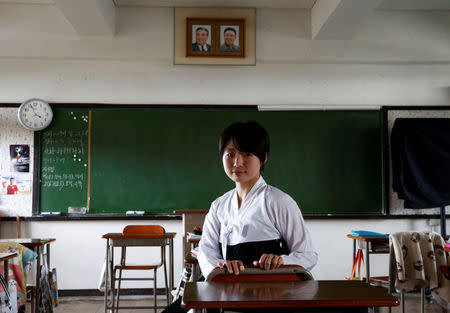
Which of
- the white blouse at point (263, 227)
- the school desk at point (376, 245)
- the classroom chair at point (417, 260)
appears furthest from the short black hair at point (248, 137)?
the school desk at point (376, 245)

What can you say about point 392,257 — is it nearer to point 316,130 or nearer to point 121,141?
point 316,130

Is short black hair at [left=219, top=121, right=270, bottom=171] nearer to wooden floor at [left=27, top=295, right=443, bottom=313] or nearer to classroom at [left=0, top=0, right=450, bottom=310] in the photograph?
wooden floor at [left=27, top=295, right=443, bottom=313]

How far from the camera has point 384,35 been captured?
190 inches

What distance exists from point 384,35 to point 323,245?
243 centimetres

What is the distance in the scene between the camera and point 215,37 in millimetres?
4656

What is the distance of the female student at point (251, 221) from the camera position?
1.43m

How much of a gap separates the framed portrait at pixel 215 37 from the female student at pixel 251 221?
330 centimetres

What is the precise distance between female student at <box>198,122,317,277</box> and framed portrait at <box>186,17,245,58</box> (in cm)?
330

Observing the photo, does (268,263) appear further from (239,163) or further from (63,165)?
(63,165)

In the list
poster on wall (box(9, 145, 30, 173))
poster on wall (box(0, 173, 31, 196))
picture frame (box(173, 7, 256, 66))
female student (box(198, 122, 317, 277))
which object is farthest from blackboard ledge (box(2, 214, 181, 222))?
female student (box(198, 122, 317, 277))

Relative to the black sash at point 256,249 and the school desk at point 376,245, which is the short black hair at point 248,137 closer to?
the black sash at point 256,249

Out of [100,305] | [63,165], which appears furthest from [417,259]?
[63,165]

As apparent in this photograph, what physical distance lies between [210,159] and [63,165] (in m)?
1.55

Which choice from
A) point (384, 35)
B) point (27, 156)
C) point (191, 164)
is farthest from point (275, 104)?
point (27, 156)
